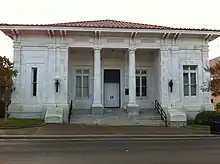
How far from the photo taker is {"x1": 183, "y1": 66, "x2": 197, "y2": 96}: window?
28.7 metres

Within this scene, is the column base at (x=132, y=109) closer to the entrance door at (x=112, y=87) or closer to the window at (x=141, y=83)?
the entrance door at (x=112, y=87)

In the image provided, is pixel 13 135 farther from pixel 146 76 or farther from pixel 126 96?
pixel 146 76

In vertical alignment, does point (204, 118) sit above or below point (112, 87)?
below

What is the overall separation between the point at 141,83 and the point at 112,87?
266 cm

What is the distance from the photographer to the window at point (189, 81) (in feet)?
94.1

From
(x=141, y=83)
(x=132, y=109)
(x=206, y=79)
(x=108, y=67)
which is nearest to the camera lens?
Answer: (x=132, y=109)

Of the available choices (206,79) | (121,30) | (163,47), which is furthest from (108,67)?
(206,79)

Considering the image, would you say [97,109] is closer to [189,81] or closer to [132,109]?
[132,109]

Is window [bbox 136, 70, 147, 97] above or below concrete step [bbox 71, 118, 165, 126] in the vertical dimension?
above

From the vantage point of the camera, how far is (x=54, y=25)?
2648 centimetres

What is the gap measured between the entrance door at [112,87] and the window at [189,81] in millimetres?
5912

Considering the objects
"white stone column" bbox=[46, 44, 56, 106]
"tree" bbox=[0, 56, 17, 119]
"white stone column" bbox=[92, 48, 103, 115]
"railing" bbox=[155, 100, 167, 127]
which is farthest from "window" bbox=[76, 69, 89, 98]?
"tree" bbox=[0, 56, 17, 119]

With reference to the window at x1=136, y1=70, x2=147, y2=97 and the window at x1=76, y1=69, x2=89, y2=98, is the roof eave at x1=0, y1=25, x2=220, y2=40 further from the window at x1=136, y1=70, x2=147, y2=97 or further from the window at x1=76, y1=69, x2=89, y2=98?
the window at x1=136, y1=70, x2=147, y2=97

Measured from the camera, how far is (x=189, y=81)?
28.7 metres
